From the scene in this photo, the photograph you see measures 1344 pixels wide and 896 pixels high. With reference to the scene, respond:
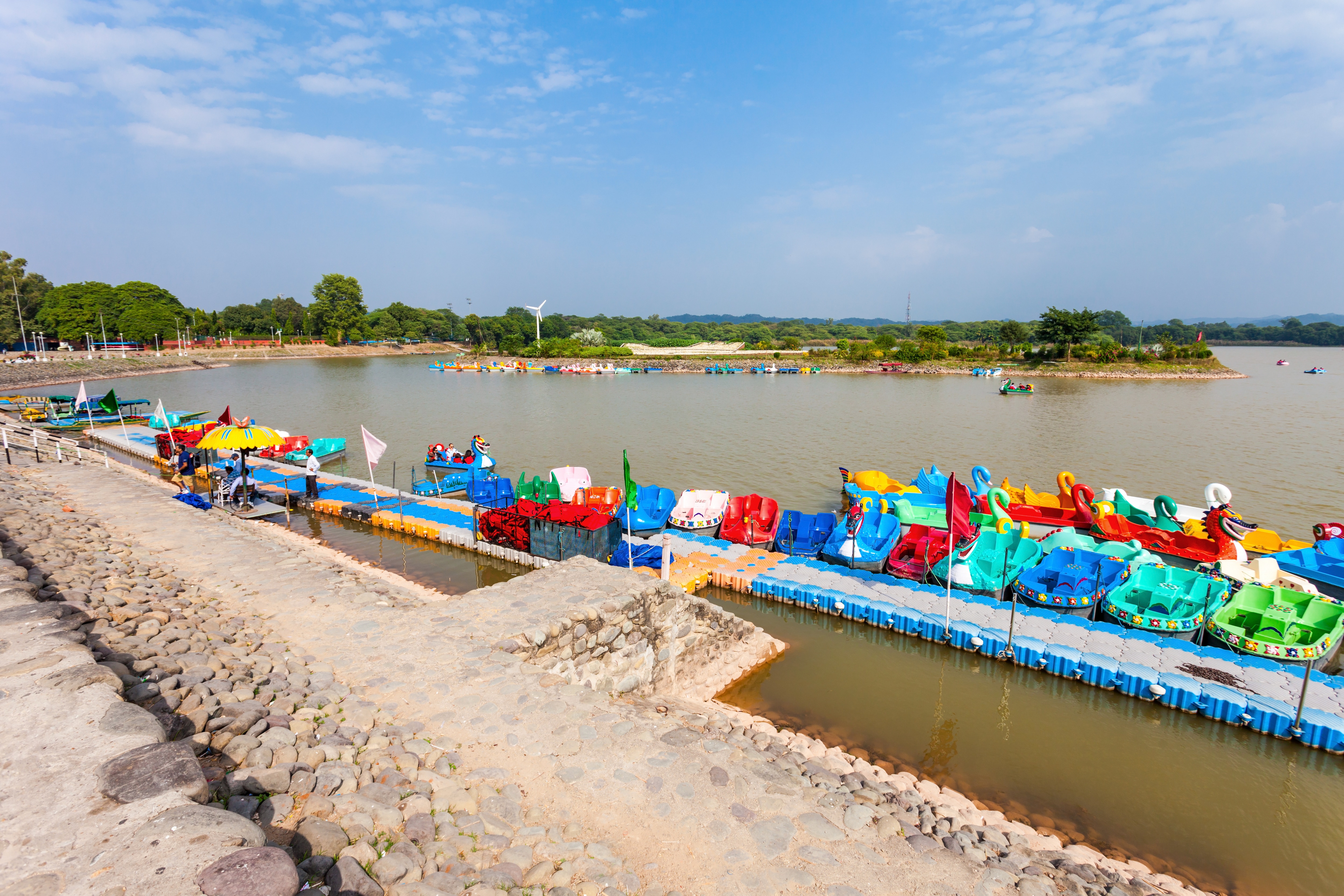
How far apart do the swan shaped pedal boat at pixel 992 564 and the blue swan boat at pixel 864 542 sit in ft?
4.43

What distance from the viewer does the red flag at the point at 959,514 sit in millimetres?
10859

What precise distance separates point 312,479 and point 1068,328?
94.0m

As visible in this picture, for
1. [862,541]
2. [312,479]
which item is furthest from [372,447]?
[862,541]

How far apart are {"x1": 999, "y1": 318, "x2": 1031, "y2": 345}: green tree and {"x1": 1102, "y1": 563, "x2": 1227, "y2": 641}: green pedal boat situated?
99.0 meters

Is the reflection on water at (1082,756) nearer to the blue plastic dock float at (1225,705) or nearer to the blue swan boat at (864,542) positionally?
the blue plastic dock float at (1225,705)

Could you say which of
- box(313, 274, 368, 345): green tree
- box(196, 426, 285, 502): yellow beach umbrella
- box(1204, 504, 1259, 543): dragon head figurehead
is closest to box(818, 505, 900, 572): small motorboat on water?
box(1204, 504, 1259, 543): dragon head figurehead

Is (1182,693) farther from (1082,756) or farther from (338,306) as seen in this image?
(338,306)

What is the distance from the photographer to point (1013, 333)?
3871 inches

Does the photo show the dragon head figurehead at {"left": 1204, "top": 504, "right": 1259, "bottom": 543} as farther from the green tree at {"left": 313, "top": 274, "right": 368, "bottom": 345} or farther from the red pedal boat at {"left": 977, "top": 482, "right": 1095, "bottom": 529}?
the green tree at {"left": 313, "top": 274, "right": 368, "bottom": 345}

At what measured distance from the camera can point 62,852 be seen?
3.04m

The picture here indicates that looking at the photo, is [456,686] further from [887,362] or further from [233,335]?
[233,335]

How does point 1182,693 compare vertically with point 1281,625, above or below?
below

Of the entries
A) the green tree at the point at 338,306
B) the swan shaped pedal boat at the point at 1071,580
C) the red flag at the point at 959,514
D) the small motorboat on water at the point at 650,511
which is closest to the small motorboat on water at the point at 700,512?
the small motorboat on water at the point at 650,511

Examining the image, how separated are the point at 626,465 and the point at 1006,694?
758cm
